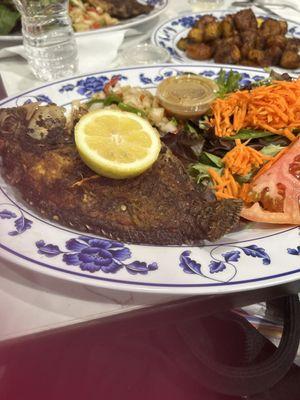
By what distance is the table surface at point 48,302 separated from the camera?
1388mm

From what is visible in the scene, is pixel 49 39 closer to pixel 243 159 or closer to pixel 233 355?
pixel 243 159

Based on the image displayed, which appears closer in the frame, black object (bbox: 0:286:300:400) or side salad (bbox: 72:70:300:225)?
black object (bbox: 0:286:300:400)

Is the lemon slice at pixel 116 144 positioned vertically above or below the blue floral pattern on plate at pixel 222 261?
above

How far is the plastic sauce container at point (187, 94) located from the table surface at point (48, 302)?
1.09 metres

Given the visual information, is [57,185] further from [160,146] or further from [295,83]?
[295,83]

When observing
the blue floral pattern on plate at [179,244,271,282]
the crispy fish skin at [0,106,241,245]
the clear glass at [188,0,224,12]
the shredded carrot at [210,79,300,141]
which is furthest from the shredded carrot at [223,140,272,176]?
the clear glass at [188,0,224,12]

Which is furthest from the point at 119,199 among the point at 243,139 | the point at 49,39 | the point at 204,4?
the point at 204,4

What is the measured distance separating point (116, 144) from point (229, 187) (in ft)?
1.75

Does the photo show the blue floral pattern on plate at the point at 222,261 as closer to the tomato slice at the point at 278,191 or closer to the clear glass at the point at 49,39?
the tomato slice at the point at 278,191

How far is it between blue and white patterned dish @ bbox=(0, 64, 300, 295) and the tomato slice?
0.16 ft

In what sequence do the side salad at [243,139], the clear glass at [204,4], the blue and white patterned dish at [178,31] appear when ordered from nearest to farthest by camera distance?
the side salad at [243,139] < the blue and white patterned dish at [178,31] < the clear glass at [204,4]

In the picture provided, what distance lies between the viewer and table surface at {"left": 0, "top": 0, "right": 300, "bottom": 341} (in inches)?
54.6

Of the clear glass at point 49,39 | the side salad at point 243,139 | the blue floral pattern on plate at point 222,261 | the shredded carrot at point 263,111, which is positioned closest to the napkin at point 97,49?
the clear glass at point 49,39

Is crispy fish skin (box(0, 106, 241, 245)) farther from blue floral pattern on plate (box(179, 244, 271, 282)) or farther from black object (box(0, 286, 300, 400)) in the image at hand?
black object (box(0, 286, 300, 400))
